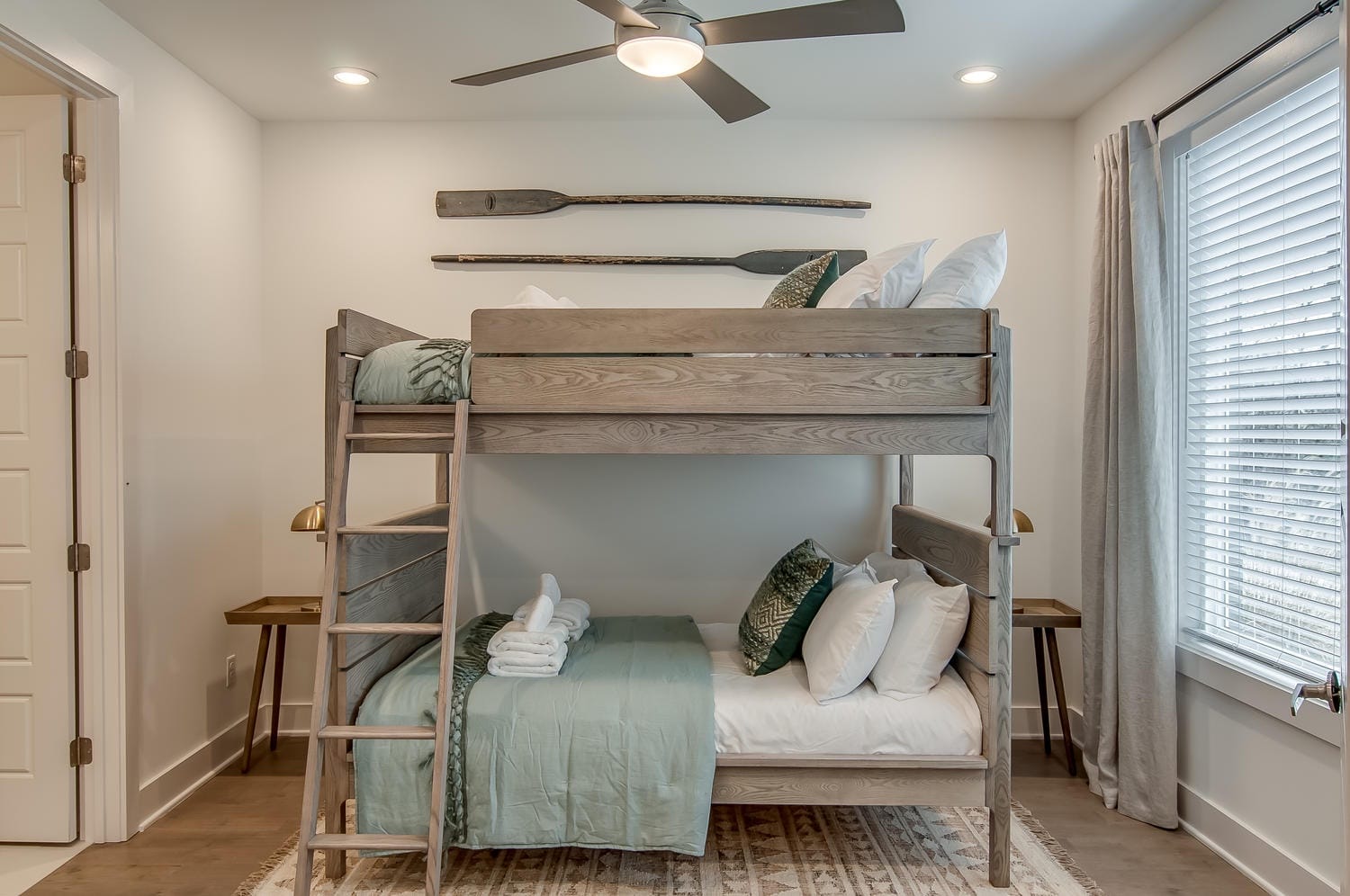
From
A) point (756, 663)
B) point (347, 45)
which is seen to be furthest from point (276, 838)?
point (347, 45)

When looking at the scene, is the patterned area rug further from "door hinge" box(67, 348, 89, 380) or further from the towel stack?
"door hinge" box(67, 348, 89, 380)

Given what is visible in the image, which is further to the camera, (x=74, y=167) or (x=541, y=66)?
(x=74, y=167)

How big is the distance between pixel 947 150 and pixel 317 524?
3.06 m

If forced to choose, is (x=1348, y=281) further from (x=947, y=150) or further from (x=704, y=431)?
(x=947, y=150)

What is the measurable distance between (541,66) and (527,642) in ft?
5.66

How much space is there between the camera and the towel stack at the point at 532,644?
2604 mm

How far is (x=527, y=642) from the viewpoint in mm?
2645

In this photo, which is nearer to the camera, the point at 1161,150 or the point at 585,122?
the point at 1161,150

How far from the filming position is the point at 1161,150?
295 cm

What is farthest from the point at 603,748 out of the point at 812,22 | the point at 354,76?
the point at 354,76

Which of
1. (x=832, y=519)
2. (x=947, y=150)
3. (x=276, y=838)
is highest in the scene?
(x=947, y=150)

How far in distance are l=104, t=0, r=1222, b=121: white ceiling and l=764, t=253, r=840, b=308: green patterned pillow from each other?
848 millimetres

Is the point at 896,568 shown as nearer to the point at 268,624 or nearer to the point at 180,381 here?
the point at 268,624

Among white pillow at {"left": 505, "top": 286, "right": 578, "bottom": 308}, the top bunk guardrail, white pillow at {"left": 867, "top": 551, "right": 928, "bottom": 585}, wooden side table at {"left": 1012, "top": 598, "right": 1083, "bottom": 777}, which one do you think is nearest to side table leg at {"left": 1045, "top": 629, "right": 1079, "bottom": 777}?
wooden side table at {"left": 1012, "top": 598, "right": 1083, "bottom": 777}
